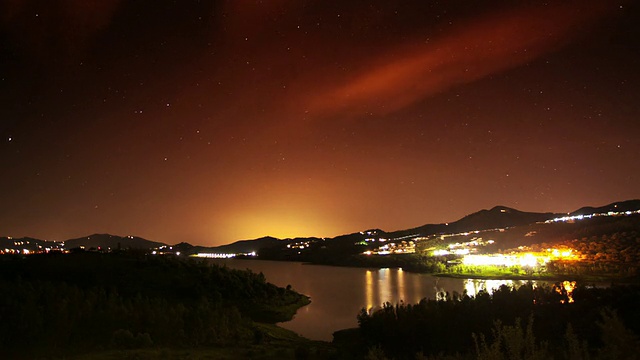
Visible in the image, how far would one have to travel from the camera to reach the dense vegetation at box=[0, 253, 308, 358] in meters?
14.6

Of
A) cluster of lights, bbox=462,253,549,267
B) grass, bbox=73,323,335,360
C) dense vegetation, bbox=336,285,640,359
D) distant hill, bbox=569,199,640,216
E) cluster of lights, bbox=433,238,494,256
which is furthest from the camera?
distant hill, bbox=569,199,640,216

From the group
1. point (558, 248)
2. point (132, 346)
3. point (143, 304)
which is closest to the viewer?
point (132, 346)

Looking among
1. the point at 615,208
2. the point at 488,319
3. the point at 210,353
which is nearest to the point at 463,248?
the point at 615,208

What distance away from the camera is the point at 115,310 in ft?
57.1

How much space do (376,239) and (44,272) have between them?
411ft

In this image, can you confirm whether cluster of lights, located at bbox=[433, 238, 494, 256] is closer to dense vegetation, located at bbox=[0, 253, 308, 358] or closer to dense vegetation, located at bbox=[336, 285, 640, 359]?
dense vegetation, located at bbox=[0, 253, 308, 358]

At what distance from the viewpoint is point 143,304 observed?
19859mm

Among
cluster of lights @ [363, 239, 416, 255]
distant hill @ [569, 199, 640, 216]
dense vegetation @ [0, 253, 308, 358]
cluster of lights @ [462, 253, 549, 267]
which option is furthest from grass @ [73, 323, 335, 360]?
distant hill @ [569, 199, 640, 216]

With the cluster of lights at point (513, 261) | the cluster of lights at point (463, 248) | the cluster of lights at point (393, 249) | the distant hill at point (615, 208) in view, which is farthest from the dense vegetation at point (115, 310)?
the distant hill at point (615, 208)

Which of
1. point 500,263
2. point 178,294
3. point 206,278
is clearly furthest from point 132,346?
point 500,263

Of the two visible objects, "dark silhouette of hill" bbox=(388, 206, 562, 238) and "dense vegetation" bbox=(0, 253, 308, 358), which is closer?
"dense vegetation" bbox=(0, 253, 308, 358)

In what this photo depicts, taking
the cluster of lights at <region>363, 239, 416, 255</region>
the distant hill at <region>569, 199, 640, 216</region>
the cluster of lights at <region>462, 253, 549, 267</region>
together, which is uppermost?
the distant hill at <region>569, 199, 640, 216</region>

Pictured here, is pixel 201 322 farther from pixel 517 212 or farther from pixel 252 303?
pixel 517 212

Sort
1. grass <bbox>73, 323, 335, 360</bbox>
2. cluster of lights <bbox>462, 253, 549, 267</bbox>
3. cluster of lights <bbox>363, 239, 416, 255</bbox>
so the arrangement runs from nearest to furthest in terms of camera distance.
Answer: grass <bbox>73, 323, 335, 360</bbox>
cluster of lights <bbox>462, 253, 549, 267</bbox>
cluster of lights <bbox>363, 239, 416, 255</bbox>
